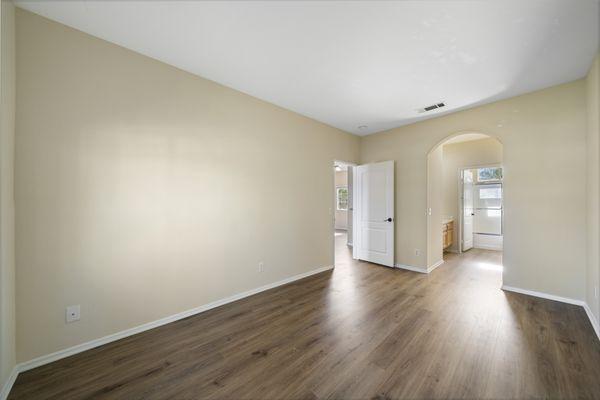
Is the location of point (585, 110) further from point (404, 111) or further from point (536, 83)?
point (404, 111)

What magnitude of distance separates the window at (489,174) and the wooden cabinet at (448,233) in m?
1.65

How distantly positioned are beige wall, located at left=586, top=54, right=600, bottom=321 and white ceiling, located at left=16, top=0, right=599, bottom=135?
305 mm

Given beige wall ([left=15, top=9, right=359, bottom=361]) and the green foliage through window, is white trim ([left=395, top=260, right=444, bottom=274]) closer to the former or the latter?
beige wall ([left=15, top=9, right=359, bottom=361])

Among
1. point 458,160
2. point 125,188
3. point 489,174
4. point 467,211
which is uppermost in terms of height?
point 458,160

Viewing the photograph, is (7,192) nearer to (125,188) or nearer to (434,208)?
(125,188)

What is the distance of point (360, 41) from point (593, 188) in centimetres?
299

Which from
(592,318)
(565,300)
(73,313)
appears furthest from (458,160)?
(73,313)

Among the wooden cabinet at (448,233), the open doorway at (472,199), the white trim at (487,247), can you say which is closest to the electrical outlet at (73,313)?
the open doorway at (472,199)

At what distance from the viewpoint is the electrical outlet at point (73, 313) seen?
2009 millimetres

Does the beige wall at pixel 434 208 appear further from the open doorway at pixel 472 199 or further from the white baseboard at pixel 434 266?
the open doorway at pixel 472 199

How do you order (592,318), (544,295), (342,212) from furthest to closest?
(342,212) → (544,295) → (592,318)

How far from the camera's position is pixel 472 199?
21.6 feet

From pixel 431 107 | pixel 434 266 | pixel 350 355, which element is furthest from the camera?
pixel 434 266

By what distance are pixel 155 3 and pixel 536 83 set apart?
4334 mm
